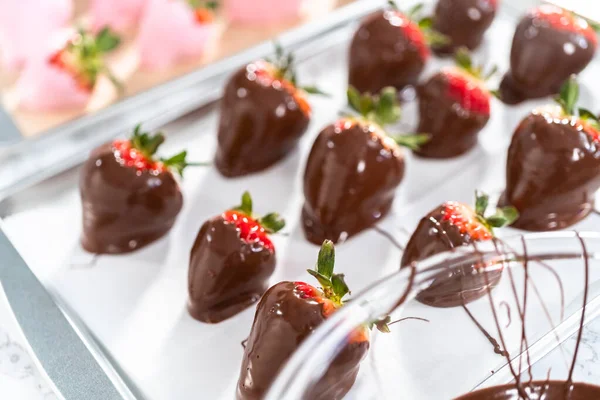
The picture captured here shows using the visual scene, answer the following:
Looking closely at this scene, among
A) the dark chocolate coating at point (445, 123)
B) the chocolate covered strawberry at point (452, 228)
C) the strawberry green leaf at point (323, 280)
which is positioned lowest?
the dark chocolate coating at point (445, 123)

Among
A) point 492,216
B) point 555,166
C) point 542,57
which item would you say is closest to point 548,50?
point 542,57

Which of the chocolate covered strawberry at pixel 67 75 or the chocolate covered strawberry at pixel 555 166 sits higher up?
the chocolate covered strawberry at pixel 555 166

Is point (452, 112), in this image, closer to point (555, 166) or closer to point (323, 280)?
point (555, 166)

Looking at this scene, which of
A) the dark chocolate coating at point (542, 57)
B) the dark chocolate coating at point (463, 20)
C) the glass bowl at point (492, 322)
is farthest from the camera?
the dark chocolate coating at point (463, 20)

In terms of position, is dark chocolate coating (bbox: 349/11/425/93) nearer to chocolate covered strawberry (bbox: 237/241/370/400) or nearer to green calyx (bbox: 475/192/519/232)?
green calyx (bbox: 475/192/519/232)

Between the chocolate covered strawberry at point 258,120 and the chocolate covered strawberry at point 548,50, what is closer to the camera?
the chocolate covered strawberry at point 258,120

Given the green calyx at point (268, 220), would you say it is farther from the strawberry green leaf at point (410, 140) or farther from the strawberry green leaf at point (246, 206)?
the strawberry green leaf at point (410, 140)

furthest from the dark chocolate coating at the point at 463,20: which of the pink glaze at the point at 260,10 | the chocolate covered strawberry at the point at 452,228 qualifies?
the chocolate covered strawberry at the point at 452,228

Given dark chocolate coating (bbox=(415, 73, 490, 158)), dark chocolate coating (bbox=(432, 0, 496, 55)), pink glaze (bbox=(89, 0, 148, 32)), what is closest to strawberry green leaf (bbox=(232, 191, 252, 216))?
dark chocolate coating (bbox=(415, 73, 490, 158))
